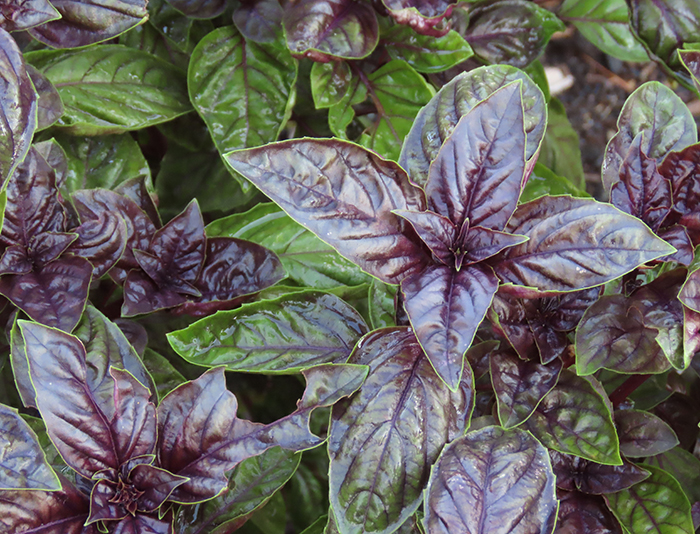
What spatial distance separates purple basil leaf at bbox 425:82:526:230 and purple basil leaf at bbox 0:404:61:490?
1.86 ft

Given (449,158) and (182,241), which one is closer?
(449,158)

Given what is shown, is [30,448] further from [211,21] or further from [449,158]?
[211,21]

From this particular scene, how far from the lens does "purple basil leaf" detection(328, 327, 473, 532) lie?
79 centimetres

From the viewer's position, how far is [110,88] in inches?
50.3

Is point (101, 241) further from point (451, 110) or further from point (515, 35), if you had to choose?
point (515, 35)

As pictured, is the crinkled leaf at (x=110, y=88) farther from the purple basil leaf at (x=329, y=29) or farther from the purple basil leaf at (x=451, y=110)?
the purple basil leaf at (x=451, y=110)

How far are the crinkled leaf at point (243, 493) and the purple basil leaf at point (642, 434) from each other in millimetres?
517

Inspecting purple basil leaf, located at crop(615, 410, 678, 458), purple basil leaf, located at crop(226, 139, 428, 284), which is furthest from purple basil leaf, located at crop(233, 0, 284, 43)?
purple basil leaf, located at crop(615, 410, 678, 458)

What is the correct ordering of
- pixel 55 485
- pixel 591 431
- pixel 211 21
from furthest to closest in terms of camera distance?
pixel 211 21, pixel 591 431, pixel 55 485

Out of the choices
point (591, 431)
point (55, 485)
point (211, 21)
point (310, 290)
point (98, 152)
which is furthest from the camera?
point (211, 21)

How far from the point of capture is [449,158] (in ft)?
2.53

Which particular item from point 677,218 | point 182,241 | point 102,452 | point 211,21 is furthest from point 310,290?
point 211,21

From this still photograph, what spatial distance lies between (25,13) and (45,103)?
5.8 inches

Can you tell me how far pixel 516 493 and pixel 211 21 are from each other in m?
1.20
